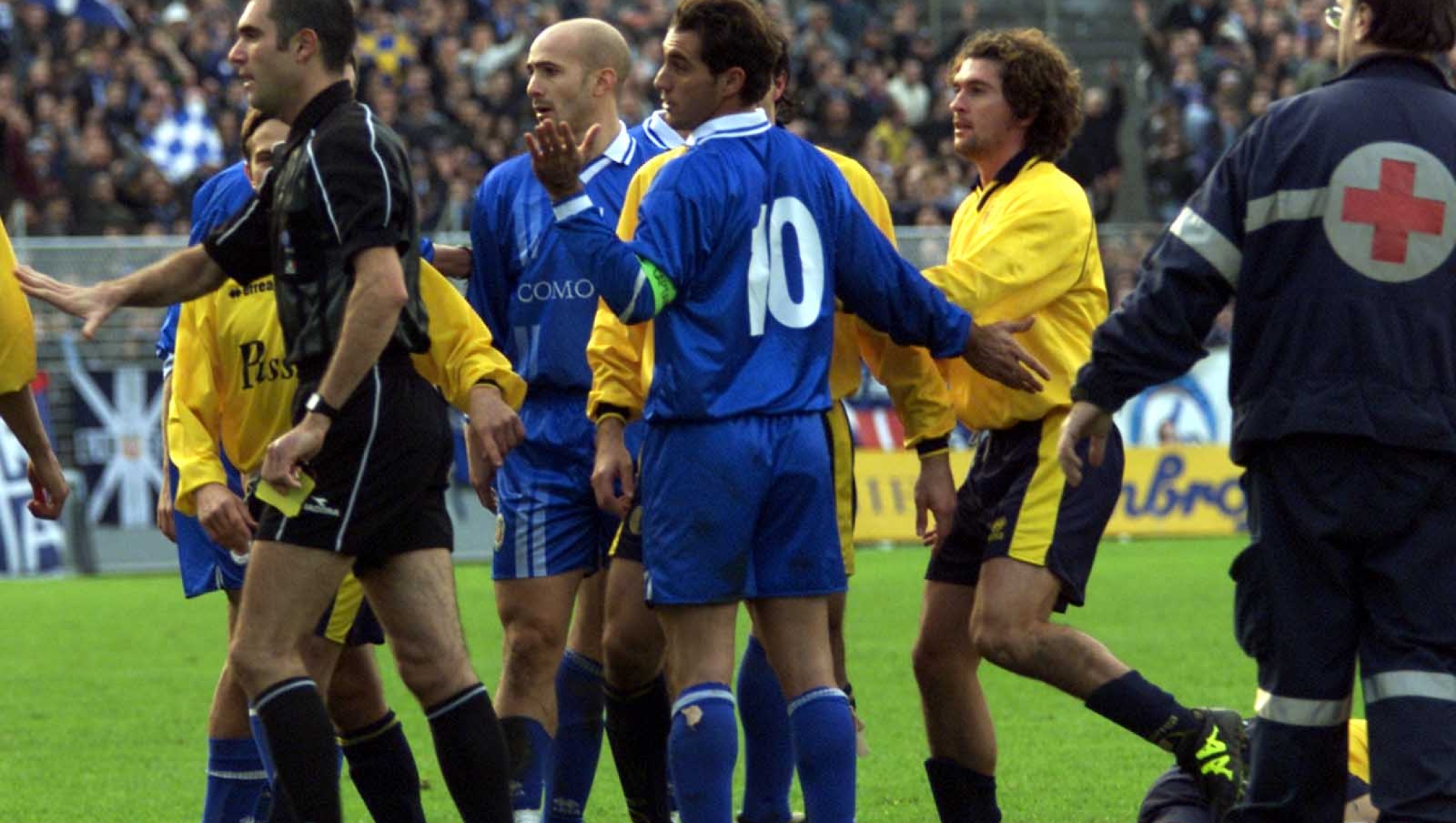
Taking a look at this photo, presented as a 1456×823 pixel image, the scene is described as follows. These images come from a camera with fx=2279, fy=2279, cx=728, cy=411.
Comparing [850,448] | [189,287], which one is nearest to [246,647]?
[189,287]

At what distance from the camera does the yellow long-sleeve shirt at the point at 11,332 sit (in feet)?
20.6

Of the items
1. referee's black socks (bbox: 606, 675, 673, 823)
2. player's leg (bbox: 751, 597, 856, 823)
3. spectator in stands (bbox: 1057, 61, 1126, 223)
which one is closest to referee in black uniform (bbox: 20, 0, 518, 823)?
player's leg (bbox: 751, 597, 856, 823)

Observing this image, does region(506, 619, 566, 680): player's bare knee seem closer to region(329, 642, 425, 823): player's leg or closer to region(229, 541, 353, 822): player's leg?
region(329, 642, 425, 823): player's leg

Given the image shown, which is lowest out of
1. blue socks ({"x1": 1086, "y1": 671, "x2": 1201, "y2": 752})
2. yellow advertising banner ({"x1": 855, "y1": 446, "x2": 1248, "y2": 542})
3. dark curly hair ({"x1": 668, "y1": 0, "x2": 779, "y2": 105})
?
yellow advertising banner ({"x1": 855, "y1": 446, "x2": 1248, "y2": 542})

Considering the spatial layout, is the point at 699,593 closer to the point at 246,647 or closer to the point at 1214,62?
the point at 246,647

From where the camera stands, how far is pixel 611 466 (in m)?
6.24

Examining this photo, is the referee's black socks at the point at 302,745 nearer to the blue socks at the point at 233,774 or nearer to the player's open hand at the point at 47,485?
the blue socks at the point at 233,774

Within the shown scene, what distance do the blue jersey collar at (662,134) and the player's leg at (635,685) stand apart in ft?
5.01

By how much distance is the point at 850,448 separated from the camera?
6262 mm

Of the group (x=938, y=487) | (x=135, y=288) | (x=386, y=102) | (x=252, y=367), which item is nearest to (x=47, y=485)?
(x=252, y=367)

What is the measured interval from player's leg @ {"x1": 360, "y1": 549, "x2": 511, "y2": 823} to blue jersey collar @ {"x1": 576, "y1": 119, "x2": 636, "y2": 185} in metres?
1.91

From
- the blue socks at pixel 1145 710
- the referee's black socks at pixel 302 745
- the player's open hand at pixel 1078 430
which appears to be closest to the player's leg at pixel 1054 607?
the blue socks at pixel 1145 710

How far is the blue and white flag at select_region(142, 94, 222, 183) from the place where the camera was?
22422mm

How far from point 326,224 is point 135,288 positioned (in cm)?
54
